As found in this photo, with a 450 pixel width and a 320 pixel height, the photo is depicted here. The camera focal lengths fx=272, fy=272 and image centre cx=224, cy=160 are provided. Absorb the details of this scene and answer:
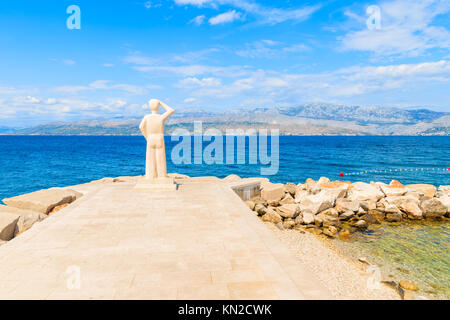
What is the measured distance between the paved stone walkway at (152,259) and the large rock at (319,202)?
5.45 m

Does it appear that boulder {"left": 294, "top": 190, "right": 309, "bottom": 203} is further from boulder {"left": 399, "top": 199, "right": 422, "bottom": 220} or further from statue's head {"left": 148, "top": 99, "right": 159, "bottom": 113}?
statue's head {"left": 148, "top": 99, "right": 159, "bottom": 113}

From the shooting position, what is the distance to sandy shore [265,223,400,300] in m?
6.75

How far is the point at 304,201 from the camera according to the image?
14.1 m

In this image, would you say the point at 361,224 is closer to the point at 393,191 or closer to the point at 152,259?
the point at 393,191

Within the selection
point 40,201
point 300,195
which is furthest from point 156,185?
Answer: point 300,195

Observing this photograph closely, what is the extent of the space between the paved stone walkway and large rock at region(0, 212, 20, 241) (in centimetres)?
132

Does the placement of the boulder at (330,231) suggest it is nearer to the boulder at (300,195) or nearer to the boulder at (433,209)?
the boulder at (300,195)

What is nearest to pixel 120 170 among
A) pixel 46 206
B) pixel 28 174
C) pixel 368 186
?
pixel 28 174

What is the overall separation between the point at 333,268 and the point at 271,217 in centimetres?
435

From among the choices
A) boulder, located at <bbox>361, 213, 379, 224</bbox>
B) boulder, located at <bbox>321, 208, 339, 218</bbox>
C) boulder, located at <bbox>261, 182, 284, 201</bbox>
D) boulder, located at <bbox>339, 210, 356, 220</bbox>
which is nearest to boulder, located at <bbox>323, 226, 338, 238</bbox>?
boulder, located at <bbox>321, 208, 339, 218</bbox>

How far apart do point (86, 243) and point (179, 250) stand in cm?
233

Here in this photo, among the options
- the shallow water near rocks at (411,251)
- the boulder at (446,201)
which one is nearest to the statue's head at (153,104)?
the shallow water near rocks at (411,251)

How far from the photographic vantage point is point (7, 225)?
8266mm
